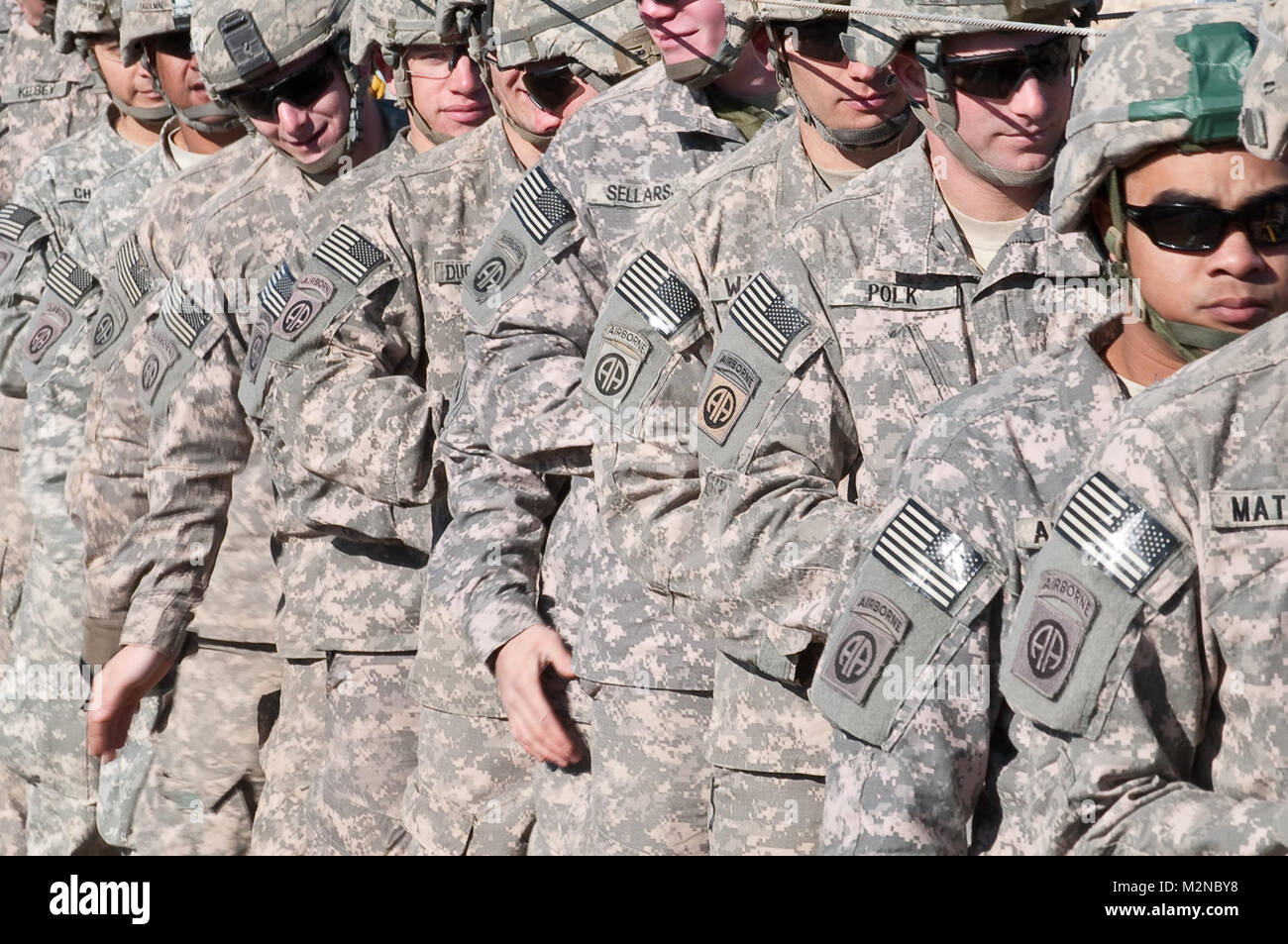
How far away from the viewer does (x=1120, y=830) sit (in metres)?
3.36

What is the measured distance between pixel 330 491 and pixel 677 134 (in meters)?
1.60

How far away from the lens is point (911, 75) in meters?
4.61

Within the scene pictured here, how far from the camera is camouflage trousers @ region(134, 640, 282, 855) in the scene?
7387mm

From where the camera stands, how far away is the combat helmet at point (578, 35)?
597cm

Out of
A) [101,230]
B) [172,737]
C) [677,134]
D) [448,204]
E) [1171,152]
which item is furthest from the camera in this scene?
[101,230]

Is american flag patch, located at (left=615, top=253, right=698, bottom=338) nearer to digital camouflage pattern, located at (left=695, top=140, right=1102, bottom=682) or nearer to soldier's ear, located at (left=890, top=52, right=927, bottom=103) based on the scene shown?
digital camouflage pattern, located at (left=695, top=140, right=1102, bottom=682)

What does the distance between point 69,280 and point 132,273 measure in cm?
85

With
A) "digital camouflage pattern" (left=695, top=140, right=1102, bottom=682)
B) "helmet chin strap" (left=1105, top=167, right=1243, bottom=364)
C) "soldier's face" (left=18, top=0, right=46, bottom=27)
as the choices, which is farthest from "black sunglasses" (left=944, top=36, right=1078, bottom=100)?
"soldier's face" (left=18, top=0, right=46, bottom=27)

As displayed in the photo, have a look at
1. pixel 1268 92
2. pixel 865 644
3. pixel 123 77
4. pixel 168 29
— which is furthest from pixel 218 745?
pixel 1268 92

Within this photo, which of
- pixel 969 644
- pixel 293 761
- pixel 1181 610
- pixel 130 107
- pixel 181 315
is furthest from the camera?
pixel 130 107

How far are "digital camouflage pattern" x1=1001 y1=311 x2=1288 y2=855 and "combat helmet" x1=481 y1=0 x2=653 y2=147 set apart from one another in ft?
9.36

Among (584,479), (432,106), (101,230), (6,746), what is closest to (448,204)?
(432,106)

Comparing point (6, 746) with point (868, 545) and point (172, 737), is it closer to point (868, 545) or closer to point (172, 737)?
point (172, 737)

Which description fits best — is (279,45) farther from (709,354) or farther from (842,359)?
→ (842,359)
